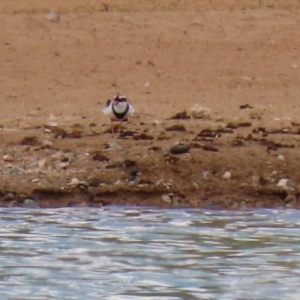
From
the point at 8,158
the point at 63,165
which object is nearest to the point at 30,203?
the point at 63,165

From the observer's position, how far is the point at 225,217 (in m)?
8.72

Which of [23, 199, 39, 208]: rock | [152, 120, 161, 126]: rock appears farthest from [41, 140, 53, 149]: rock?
[152, 120, 161, 126]: rock

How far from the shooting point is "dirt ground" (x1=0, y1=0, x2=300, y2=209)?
9.26m

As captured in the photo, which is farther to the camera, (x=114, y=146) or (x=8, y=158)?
(x=114, y=146)

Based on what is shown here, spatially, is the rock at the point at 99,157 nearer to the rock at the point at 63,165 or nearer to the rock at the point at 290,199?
the rock at the point at 63,165

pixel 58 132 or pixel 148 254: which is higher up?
pixel 58 132

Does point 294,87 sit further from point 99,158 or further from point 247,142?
point 99,158

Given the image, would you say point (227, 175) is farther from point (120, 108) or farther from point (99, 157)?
point (120, 108)

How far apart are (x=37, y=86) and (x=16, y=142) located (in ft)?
9.45

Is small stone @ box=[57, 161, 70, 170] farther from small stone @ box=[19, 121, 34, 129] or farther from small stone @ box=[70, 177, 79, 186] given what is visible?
small stone @ box=[19, 121, 34, 129]

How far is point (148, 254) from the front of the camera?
7543 millimetres

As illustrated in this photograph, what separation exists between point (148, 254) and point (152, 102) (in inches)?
197

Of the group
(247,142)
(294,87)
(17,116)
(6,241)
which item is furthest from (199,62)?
(6,241)

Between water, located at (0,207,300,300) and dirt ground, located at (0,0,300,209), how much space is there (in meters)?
0.41
